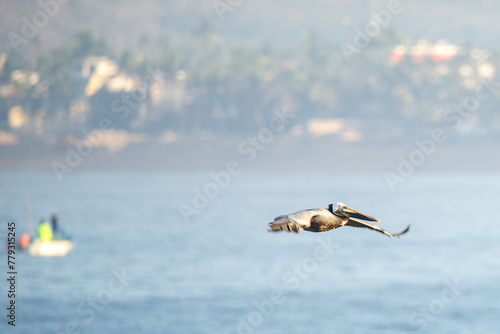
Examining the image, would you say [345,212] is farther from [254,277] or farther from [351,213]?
[254,277]

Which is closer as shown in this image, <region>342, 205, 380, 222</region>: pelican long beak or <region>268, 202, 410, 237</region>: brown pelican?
<region>268, 202, 410, 237</region>: brown pelican

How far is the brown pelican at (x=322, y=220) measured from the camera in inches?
440

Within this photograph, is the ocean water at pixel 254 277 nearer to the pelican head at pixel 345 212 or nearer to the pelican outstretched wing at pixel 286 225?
the pelican head at pixel 345 212

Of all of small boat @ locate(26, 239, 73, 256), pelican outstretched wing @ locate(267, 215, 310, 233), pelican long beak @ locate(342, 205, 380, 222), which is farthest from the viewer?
small boat @ locate(26, 239, 73, 256)

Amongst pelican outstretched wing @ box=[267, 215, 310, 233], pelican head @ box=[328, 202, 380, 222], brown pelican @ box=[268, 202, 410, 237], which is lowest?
pelican outstretched wing @ box=[267, 215, 310, 233]

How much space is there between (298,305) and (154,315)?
791 cm

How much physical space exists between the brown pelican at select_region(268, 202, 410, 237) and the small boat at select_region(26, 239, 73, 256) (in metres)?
59.9

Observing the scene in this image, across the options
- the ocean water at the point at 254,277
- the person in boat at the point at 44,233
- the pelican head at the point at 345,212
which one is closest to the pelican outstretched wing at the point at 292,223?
the pelican head at the point at 345,212

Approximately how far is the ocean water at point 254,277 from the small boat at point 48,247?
99 centimetres

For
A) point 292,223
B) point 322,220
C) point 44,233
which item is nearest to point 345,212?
point 322,220

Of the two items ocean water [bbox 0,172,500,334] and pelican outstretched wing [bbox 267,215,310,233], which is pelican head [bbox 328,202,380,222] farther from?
ocean water [bbox 0,172,500,334]

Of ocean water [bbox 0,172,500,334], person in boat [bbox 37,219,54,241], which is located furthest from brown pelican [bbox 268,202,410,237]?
person in boat [bbox 37,219,54,241]

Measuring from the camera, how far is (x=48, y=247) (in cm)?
7250

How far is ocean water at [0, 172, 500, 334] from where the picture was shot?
5072 centimetres
